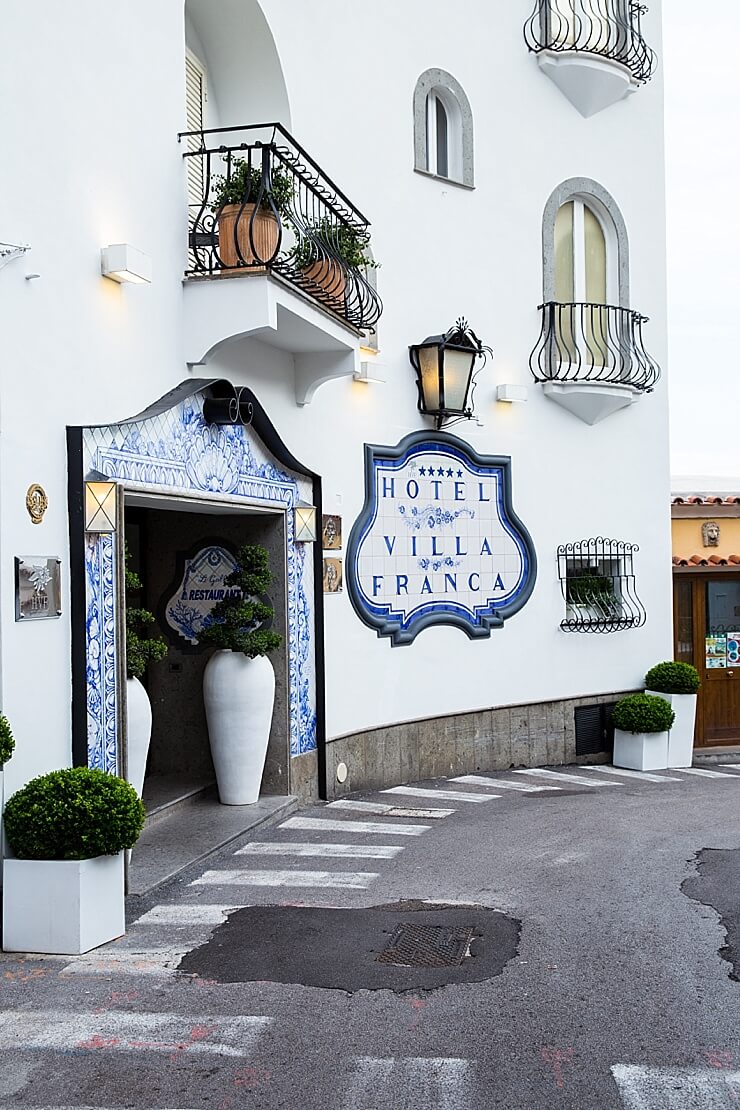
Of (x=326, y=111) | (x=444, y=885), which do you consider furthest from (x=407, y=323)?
(x=444, y=885)

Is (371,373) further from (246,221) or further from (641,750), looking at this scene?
(641,750)

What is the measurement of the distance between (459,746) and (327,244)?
5.60 m

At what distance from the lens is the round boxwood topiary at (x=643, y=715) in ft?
45.8

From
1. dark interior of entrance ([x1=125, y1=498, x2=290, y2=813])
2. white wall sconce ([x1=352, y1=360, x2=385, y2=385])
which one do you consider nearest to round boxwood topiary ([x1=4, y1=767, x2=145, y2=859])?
dark interior of entrance ([x1=125, y1=498, x2=290, y2=813])

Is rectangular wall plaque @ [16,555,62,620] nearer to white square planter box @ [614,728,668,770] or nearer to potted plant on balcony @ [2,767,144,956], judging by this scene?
potted plant on balcony @ [2,767,144,956]

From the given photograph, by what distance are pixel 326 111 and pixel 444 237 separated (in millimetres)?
2123

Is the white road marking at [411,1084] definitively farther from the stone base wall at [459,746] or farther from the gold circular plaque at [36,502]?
the stone base wall at [459,746]

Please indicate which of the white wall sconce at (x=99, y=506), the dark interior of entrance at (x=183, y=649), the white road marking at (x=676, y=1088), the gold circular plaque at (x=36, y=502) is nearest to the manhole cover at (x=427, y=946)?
the white road marking at (x=676, y=1088)

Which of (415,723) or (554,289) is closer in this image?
(415,723)

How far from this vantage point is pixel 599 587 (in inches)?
563

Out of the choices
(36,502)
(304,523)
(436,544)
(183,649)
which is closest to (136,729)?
(36,502)

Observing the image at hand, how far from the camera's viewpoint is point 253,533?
1031 cm

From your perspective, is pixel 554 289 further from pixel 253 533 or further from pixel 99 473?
pixel 99 473

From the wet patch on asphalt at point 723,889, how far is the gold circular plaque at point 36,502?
14.4 feet
